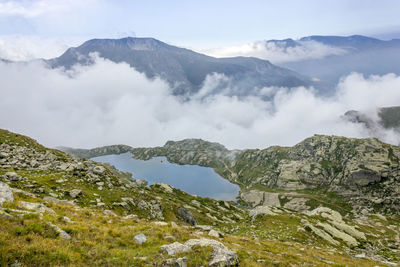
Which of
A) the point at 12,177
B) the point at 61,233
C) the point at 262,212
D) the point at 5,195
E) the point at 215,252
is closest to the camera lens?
the point at 61,233

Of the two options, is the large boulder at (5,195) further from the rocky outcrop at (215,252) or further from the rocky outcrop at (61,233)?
the rocky outcrop at (215,252)

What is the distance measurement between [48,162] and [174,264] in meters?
56.0

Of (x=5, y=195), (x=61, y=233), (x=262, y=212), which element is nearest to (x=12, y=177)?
(x=5, y=195)

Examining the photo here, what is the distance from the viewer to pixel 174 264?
40.9 ft

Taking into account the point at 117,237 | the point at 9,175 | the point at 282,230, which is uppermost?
the point at 117,237

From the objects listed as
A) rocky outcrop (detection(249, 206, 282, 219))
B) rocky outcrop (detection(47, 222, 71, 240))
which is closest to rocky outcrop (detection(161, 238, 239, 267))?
rocky outcrop (detection(47, 222, 71, 240))

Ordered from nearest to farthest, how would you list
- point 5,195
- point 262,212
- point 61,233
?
point 61,233 < point 5,195 < point 262,212

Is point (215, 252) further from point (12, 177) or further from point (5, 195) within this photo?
point (12, 177)

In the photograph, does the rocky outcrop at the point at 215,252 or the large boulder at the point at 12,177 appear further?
the large boulder at the point at 12,177

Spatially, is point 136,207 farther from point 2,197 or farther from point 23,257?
point 23,257

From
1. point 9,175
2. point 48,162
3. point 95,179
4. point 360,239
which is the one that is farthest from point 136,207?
point 360,239

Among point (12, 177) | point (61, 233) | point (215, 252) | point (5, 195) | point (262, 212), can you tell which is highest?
point (5, 195)

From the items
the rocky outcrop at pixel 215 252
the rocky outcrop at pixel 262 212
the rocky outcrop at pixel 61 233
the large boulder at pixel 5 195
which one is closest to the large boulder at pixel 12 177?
the large boulder at pixel 5 195

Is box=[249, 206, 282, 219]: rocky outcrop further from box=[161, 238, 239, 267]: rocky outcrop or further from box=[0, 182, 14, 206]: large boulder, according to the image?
box=[0, 182, 14, 206]: large boulder
